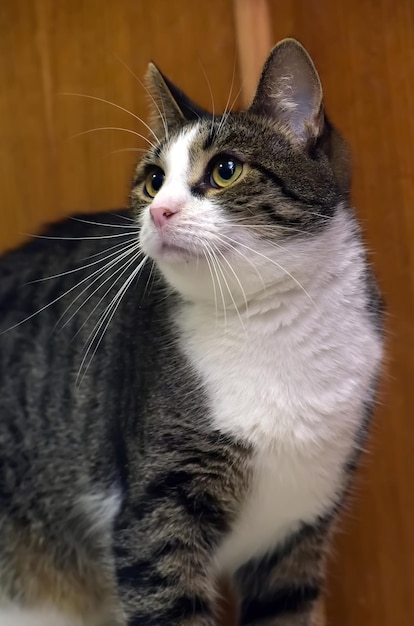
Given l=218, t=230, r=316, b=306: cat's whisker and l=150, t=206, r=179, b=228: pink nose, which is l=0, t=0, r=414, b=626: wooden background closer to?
l=218, t=230, r=316, b=306: cat's whisker

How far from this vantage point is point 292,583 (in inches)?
43.1

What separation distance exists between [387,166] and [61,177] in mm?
590

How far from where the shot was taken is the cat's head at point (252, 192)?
88 cm

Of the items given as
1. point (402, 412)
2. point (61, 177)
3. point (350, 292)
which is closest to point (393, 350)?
point (402, 412)

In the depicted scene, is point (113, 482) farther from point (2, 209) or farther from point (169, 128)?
point (2, 209)

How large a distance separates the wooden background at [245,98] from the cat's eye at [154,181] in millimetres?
324

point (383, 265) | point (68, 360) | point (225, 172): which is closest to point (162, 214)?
point (225, 172)

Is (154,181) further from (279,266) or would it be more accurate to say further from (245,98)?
(245,98)

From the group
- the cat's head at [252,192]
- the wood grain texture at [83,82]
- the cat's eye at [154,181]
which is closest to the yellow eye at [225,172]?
the cat's head at [252,192]

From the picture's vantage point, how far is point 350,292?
97cm

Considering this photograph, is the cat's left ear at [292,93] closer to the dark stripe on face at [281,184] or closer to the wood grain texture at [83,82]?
the dark stripe on face at [281,184]

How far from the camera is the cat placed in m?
0.91

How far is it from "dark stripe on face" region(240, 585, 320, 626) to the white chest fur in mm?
160

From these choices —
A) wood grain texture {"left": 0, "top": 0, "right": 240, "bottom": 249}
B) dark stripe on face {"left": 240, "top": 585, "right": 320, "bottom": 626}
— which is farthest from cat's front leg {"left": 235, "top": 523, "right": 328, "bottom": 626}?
wood grain texture {"left": 0, "top": 0, "right": 240, "bottom": 249}
